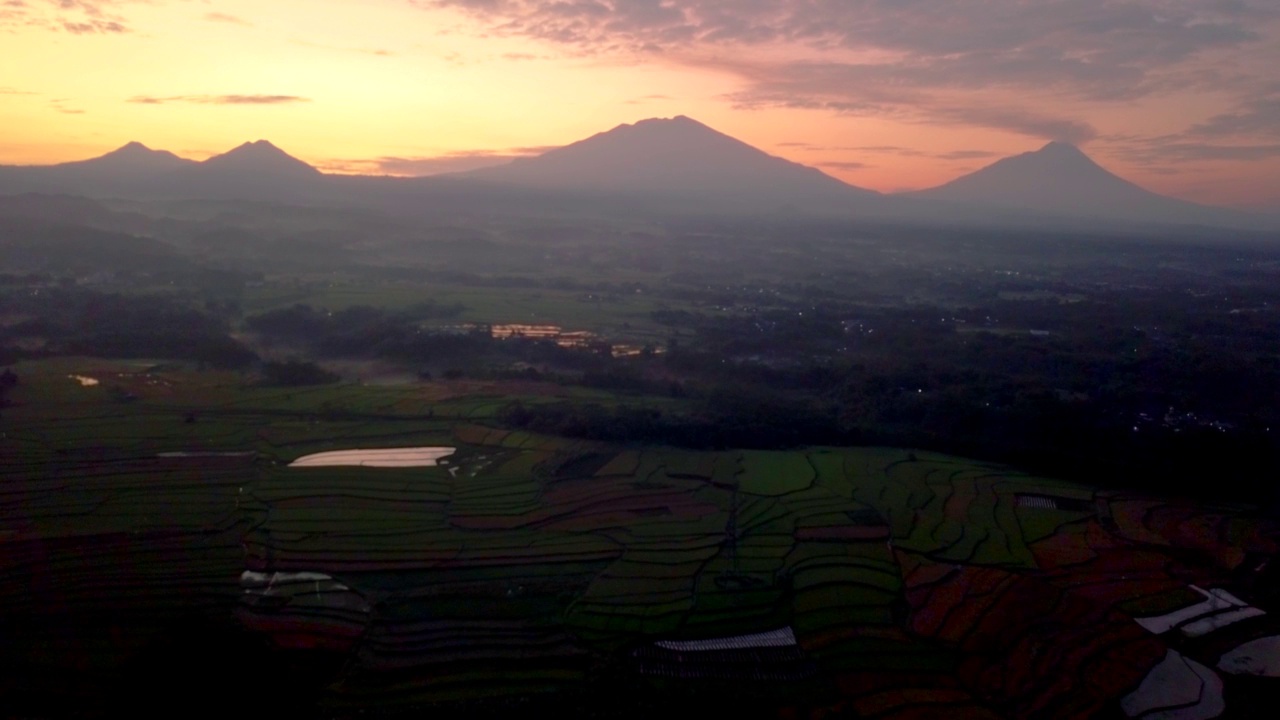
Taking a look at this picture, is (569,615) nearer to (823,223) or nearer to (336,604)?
(336,604)

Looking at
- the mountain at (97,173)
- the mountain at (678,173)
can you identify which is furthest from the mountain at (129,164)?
the mountain at (678,173)

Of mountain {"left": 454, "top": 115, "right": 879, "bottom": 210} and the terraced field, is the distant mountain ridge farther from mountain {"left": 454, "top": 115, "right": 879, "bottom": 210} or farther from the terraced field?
the terraced field

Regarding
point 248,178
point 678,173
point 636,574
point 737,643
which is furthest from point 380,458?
point 678,173

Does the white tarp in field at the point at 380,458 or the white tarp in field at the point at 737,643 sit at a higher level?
the white tarp in field at the point at 380,458

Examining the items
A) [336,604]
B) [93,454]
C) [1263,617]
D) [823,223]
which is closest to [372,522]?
[336,604]

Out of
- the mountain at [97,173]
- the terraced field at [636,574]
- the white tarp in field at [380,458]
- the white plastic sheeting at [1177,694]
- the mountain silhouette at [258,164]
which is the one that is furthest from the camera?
the mountain silhouette at [258,164]

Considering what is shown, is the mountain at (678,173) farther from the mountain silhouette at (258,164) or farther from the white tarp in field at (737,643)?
the white tarp in field at (737,643)

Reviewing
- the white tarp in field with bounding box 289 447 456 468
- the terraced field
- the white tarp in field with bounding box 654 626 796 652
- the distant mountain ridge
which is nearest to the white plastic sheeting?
the terraced field
